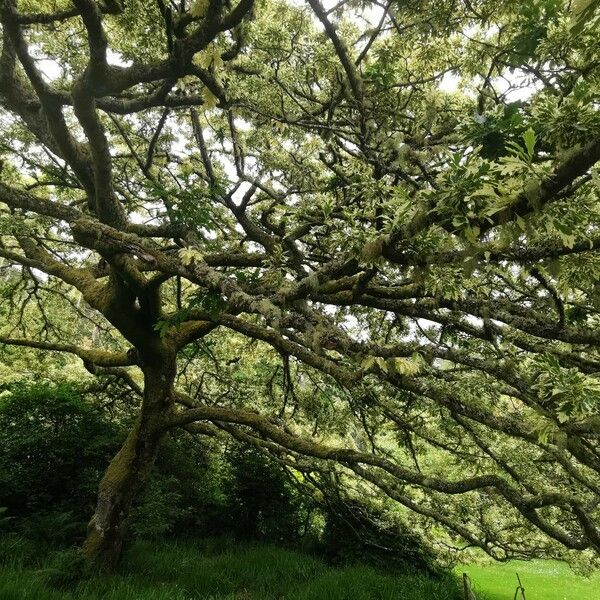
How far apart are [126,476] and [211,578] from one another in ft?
6.19

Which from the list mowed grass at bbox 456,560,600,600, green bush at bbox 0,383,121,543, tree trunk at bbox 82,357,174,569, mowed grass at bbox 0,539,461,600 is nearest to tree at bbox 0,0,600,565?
tree trunk at bbox 82,357,174,569

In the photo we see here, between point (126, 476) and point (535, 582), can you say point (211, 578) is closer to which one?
point (126, 476)

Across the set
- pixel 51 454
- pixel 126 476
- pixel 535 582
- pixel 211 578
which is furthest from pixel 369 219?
pixel 535 582

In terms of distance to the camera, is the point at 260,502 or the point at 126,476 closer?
the point at 126,476

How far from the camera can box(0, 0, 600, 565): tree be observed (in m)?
2.25

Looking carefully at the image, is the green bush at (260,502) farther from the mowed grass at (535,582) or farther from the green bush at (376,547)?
the mowed grass at (535,582)

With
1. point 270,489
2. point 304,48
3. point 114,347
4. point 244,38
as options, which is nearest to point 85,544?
point 270,489

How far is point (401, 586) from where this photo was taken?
7.79 meters

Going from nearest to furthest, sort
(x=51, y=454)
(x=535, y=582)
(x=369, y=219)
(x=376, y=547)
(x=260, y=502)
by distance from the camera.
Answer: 1. (x=369, y=219)
2. (x=51, y=454)
3. (x=376, y=547)
4. (x=260, y=502)
5. (x=535, y=582)

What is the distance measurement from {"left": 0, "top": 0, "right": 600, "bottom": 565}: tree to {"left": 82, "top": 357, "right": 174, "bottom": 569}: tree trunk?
0.03 meters

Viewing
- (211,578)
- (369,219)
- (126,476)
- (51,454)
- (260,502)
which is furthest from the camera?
(260,502)

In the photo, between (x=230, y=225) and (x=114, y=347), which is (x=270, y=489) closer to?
(x=114, y=347)

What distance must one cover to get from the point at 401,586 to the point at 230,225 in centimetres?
662

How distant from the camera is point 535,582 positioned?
14352 millimetres
